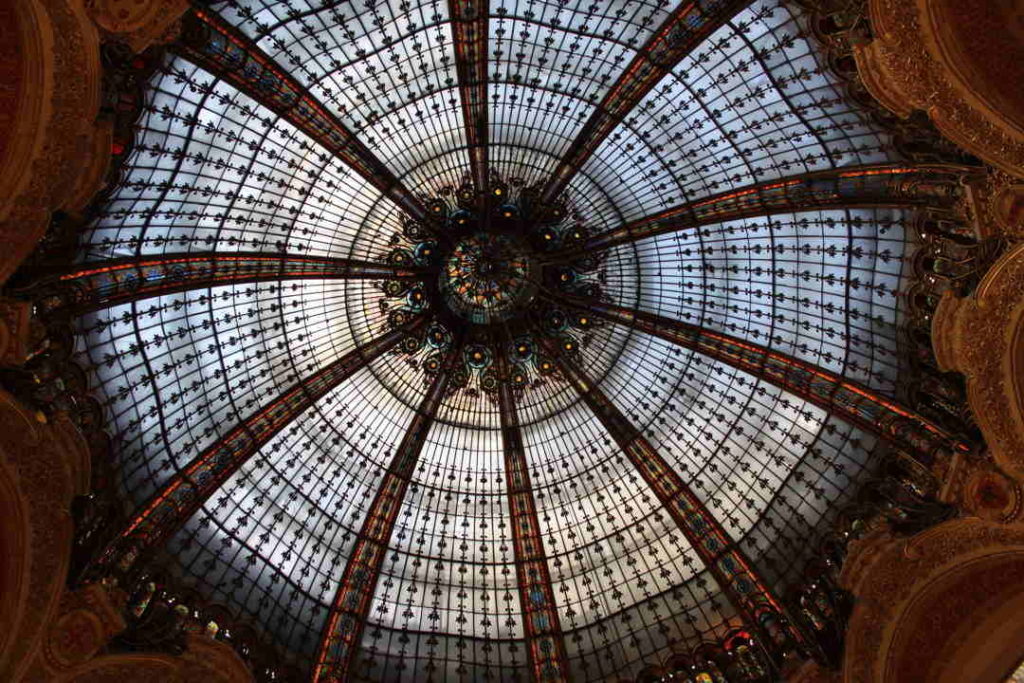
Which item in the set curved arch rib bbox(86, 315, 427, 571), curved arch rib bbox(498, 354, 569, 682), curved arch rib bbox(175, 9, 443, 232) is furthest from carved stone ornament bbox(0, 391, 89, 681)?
curved arch rib bbox(498, 354, 569, 682)

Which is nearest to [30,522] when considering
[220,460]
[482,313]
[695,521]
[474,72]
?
[220,460]

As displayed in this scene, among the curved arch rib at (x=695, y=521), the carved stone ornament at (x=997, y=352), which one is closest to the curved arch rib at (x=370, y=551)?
the curved arch rib at (x=695, y=521)

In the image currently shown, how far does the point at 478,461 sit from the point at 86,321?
418 inches

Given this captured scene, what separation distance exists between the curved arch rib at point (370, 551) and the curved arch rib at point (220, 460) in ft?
7.03

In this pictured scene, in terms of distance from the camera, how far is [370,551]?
60.5 ft

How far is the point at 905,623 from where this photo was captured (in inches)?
575

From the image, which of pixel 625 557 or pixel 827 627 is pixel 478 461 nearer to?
pixel 625 557

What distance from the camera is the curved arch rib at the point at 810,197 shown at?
13373 mm

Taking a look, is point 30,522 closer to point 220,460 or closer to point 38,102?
point 220,460

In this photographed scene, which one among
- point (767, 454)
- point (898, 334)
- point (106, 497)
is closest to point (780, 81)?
point (898, 334)

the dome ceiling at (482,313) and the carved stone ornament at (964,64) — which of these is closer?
the carved stone ornament at (964,64)

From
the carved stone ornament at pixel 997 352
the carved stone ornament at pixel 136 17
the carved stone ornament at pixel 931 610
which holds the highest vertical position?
the carved stone ornament at pixel 136 17

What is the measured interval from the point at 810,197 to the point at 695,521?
28.5ft

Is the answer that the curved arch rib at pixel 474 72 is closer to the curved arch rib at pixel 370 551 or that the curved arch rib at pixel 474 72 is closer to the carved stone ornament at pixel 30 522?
the curved arch rib at pixel 370 551
